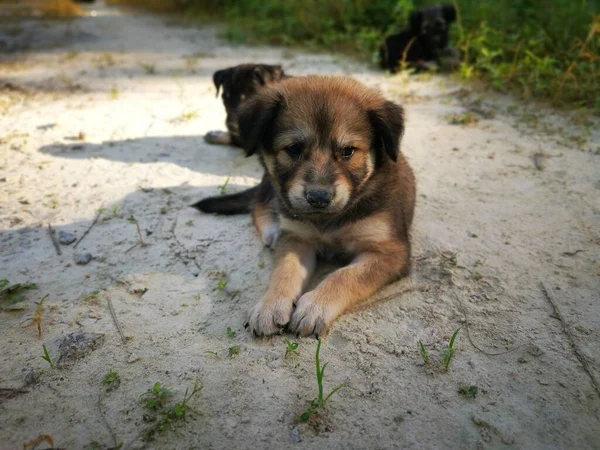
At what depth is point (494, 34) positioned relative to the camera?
735 centimetres

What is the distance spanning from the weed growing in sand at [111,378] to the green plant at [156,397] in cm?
18

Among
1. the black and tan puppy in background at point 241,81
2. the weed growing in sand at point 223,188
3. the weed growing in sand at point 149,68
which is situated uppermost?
the black and tan puppy in background at point 241,81

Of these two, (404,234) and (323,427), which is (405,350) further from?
(404,234)

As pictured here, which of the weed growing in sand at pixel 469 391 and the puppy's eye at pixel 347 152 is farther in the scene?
the puppy's eye at pixel 347 152

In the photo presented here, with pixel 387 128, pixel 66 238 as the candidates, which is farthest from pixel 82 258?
pixel 387 128

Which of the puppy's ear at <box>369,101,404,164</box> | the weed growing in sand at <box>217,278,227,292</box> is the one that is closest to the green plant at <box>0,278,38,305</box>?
the weed growing in sand at <box>217,278,227,292</box>

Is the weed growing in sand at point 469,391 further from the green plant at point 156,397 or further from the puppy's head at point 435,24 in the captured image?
the puppy's head at point 435,24

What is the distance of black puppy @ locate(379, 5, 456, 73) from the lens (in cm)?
721

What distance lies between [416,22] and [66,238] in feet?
19.5

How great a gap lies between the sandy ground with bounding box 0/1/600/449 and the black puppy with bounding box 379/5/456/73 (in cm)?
170

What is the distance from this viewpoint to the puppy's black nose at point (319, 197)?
2797 mm

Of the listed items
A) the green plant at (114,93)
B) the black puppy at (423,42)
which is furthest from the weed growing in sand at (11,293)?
the black puppy at (423,42)

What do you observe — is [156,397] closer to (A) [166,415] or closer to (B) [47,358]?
(A) [166,415]

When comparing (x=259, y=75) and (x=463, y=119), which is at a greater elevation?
(x=259, y=75)
